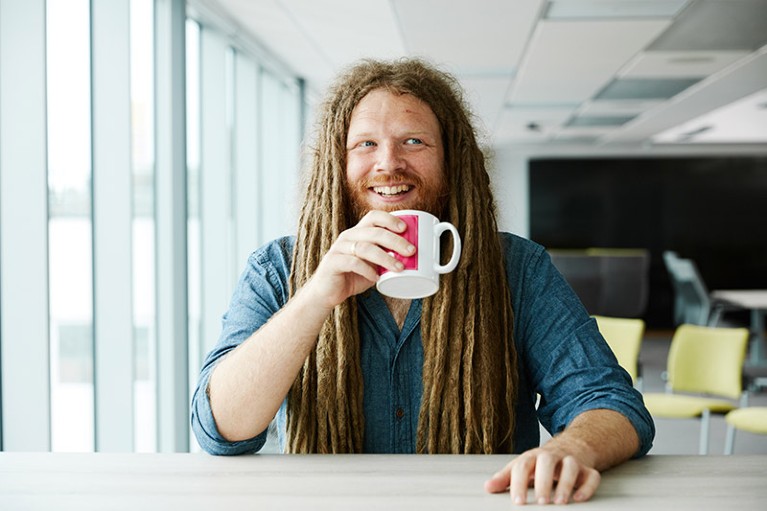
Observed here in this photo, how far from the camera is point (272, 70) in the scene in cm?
589

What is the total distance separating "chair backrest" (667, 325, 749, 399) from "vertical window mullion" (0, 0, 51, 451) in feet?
9.28

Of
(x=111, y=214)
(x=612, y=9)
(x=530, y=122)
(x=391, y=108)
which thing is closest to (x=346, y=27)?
(x=612, y=9)

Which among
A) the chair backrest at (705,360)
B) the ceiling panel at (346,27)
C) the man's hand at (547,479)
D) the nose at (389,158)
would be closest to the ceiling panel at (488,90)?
the ceiling panel at (346,27)

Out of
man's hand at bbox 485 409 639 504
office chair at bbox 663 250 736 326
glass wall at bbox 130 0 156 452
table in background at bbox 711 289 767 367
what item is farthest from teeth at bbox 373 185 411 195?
office chair at bbox 663 250 736 326

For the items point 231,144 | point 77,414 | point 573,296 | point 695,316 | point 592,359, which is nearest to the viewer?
point 592,359

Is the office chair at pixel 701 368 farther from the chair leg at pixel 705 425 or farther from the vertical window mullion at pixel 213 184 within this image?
the vertical window mullion at pixel 213 184

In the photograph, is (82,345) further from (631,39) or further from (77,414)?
(631,39)

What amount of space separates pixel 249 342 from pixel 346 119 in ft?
1.63

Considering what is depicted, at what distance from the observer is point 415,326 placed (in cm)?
145

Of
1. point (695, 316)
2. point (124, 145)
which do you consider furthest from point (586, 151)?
point (124, 145)

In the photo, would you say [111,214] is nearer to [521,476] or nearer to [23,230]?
[23,230]

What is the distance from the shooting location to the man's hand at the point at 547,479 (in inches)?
38.8

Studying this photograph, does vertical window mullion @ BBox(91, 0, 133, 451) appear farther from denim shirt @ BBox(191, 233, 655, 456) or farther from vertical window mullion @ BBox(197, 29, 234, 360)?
denim shirt @ BBox(191, 233, 655, 456)

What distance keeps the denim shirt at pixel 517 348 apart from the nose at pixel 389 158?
0.26 meters
